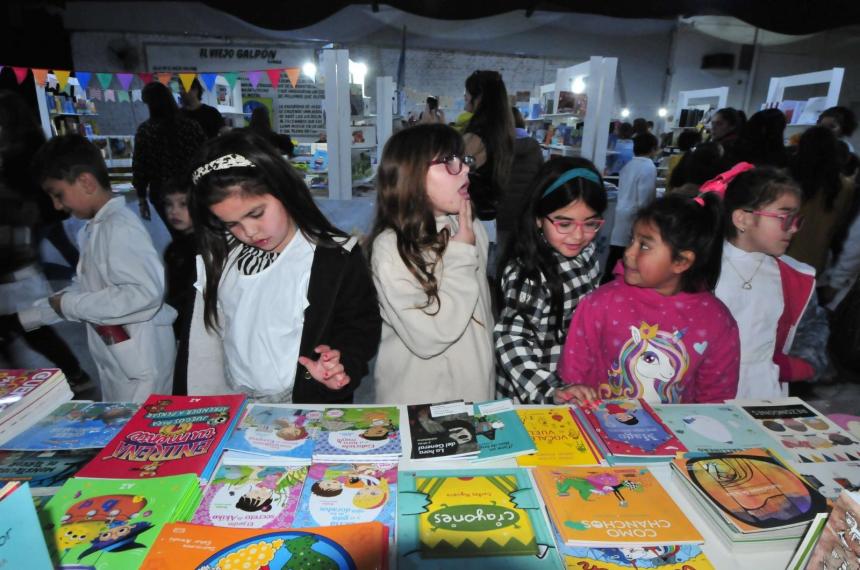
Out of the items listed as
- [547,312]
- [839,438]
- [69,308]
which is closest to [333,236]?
[547,312]

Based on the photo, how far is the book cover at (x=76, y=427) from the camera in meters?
0.93

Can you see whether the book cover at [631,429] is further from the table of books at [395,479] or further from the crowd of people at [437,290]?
the crowd of people at [437,290]

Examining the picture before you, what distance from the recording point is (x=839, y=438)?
3.21ft

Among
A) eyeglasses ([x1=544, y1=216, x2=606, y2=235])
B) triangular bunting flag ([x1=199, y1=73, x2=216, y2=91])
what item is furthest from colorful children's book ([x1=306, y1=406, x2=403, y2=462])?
triangular bunting flag ([x1=199, y1=73, x2=216, y2=91])

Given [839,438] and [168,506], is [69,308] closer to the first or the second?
[168,506]

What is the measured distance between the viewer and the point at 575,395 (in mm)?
1203

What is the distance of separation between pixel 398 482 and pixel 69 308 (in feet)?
4.68

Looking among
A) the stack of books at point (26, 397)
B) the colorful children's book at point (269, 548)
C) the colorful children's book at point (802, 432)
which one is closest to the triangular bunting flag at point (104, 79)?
the stack of books at point (26, 397)

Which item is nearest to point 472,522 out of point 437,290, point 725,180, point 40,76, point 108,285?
point 437,290

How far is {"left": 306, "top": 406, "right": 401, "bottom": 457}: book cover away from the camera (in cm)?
93

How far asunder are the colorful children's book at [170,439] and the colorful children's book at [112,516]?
30 millimetres

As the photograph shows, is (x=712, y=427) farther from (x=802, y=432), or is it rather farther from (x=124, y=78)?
(x=124, y=78)

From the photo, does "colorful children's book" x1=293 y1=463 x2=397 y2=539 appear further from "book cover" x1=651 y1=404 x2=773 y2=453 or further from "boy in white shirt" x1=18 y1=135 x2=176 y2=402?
"boy in white shirt" x1=18 y1=135 x2=176 y2=402

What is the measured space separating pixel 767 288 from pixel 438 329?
1.11 metres
